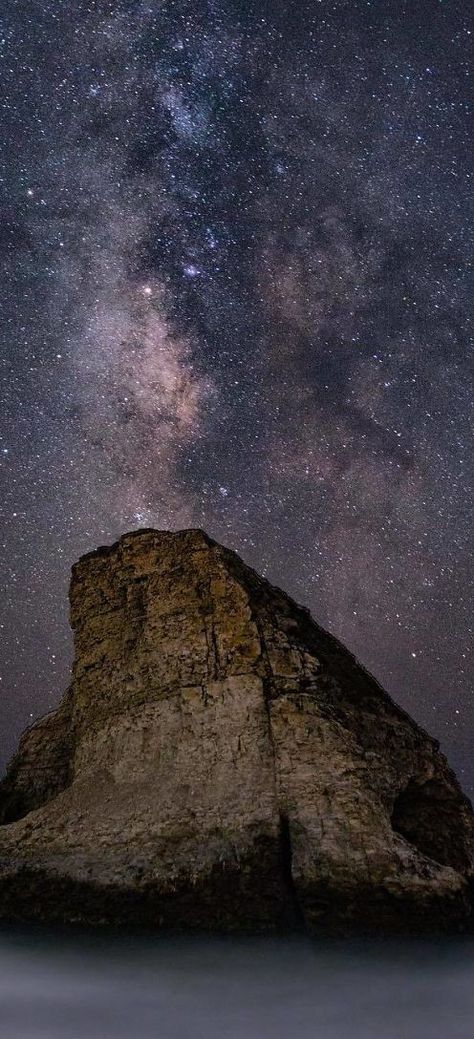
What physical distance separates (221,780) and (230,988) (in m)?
3.07

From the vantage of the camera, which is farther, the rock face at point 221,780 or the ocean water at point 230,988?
the rock face at point 221,780

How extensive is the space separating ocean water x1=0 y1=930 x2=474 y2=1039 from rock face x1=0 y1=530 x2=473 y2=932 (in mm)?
498

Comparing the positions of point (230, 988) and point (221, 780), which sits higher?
point (221, 780)

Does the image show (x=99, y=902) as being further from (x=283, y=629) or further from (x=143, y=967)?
(x=283, y=629)

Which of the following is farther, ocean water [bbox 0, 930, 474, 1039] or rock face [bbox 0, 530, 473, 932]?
rock face [bbox 0, 530, 473, 932]

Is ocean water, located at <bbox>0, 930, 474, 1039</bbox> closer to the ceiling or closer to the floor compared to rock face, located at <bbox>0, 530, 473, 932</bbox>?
closer to the floor

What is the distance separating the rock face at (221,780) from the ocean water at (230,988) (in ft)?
1.63

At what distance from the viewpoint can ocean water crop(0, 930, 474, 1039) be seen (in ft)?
19.3

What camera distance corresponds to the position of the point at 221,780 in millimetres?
9852

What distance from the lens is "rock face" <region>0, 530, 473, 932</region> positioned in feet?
28.8

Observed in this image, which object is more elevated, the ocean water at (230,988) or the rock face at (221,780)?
the rock face at (221,780)

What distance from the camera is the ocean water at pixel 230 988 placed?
5895 millimetres

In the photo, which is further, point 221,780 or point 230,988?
point 221,780

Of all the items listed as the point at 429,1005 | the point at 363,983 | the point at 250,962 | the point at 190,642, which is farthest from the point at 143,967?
the point at 190,642
